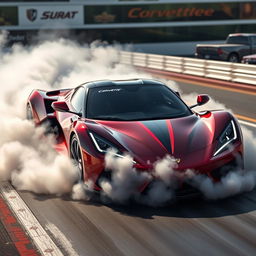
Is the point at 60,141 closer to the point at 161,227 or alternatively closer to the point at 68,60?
the point at 161,227

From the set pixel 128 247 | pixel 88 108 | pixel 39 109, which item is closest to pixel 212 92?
pixel 39 109

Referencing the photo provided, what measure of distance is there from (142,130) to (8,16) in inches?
1659

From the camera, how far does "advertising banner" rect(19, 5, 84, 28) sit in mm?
48406

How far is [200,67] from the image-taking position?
2680 centimetres

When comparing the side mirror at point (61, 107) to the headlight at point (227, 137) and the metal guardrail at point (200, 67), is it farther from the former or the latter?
the metal guardrail at point (200, 67)

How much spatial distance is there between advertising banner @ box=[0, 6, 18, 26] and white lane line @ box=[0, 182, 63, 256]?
40.9m

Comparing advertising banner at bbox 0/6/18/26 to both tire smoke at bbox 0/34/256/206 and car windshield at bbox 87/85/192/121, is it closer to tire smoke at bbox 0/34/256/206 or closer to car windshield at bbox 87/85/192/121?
tire smoke at bbox 0/34/256/206

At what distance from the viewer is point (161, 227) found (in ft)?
21.3

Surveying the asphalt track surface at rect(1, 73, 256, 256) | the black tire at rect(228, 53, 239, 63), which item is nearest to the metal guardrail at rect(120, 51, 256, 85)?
the black tire at rect(228, 53, 239, 63)

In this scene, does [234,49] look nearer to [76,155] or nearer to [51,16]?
[51,16]

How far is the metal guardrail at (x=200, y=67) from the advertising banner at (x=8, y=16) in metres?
15.2

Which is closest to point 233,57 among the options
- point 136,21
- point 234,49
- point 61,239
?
point 234,49

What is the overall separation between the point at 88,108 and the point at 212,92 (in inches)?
498

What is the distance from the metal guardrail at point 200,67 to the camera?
75.2ft
